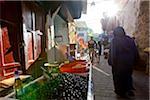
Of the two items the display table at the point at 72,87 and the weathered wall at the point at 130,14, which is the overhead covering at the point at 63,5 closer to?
the display table at the point at 72,87

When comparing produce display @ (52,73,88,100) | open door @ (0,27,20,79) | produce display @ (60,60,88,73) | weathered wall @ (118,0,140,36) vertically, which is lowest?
produce display @ (52,73,88,100)

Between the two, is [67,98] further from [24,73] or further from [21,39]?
[21,39]

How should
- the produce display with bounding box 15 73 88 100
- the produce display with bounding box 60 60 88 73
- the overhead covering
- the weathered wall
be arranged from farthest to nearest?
the weathered wall
the overhead covering
the produce display with bounding box 60 60 88 73
the produce display with bounding box 15 73 88 100

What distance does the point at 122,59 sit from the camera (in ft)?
8.25

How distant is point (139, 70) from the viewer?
425 cm

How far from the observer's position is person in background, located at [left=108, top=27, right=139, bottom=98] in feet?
8.09

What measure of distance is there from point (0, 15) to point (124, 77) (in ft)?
6.23

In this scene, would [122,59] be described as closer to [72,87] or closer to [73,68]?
[73,68]

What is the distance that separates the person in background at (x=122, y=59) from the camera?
2465 millimetres

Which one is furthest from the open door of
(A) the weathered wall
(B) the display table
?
(A) the weathered wall

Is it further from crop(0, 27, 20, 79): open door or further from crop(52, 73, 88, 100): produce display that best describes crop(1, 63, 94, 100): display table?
crop(0, 27, 20, 79): open door

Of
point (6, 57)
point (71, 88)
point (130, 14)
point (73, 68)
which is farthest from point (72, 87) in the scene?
point (130, 14)

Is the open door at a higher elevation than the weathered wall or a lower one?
lower

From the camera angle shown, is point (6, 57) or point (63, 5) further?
point (63, 5)
